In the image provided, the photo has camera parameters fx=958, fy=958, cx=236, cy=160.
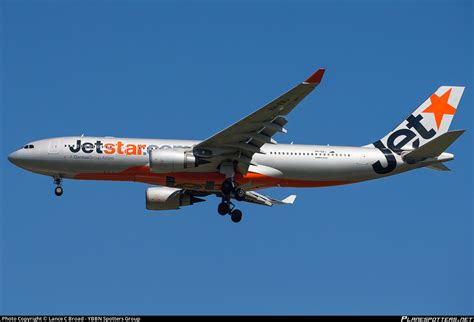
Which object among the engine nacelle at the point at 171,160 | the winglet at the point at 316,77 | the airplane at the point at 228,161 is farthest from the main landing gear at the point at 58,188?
the winglet at the point at 316,77

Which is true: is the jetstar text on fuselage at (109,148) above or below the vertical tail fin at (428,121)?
below

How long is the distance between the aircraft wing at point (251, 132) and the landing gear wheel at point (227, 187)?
2.94 ft

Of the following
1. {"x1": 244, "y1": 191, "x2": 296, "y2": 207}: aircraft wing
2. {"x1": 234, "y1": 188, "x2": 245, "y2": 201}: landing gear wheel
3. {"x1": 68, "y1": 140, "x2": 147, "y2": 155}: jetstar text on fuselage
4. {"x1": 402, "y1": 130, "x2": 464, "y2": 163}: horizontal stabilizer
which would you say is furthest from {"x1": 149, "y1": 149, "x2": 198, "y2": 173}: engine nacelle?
{"x1": 402, "y1": 130, "x2": 464, "y2": 163}: horizontal stabilizer

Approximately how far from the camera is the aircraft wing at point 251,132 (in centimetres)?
4094

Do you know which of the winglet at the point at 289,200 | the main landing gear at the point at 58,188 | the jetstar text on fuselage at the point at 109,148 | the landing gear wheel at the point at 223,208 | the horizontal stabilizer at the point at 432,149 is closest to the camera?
the horizontal stabilizer at the point at 432,149

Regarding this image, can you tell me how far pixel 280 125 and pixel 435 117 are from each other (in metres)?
10.8

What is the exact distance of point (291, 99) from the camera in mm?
40719

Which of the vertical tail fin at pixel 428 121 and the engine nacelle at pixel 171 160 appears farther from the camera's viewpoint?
the vertical tail fin at pixel 428 121

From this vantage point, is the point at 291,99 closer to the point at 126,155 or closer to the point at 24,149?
the point at 126,155

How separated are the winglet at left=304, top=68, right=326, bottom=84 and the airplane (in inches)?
164

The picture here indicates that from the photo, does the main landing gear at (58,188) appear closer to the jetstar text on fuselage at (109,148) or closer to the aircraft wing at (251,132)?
the jetstar text on fuselage at (109,148)

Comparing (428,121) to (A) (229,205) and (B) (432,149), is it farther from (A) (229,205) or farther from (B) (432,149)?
(A) (229,205)

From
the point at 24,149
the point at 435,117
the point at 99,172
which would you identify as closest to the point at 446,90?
the point at 435,117

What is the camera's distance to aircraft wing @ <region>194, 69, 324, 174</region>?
134 ft
